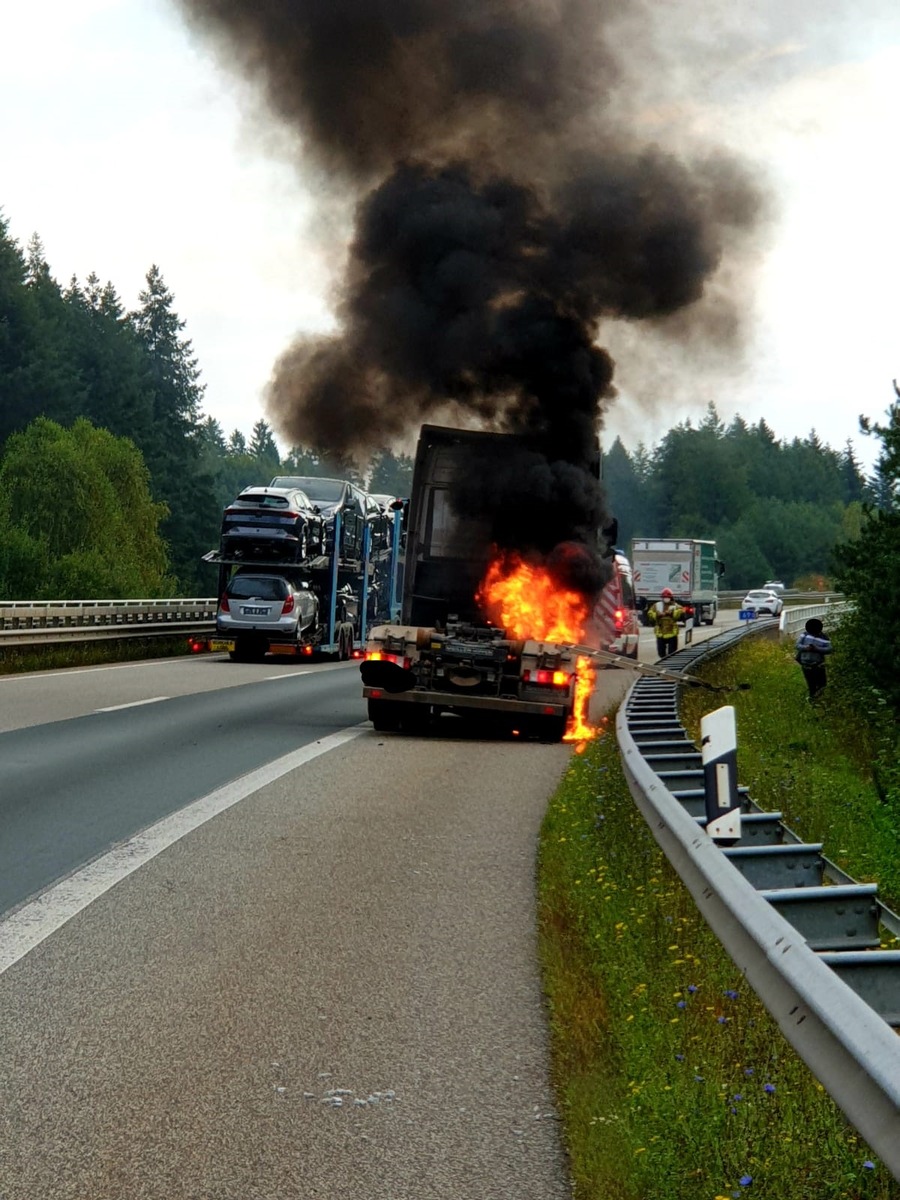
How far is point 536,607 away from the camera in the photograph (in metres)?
18.4

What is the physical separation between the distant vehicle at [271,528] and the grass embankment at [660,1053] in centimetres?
2437

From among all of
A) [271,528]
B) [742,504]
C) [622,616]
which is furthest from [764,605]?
[742,504]

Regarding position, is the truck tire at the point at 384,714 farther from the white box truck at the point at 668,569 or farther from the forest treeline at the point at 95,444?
the white box truck at the point at 668,569

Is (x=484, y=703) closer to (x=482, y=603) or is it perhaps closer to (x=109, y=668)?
(x=482, y=603)

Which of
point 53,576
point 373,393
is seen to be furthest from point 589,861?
point 53,576

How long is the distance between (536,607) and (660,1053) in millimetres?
13364

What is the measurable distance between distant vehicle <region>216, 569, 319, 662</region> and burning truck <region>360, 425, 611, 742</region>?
14488 millimetres

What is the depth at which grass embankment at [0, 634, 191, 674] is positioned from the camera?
95.2 feet

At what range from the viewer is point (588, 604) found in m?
18.8

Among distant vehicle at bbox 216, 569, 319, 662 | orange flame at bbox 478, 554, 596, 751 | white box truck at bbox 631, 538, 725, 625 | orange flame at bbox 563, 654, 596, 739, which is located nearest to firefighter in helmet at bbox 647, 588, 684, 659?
distant vehicle at bbox 216, 569, 319, 662

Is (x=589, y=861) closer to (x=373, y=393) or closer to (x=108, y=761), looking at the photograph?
(x=108, y=761)

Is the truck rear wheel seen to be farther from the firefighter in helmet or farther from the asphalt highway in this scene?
the firefighter in helmet

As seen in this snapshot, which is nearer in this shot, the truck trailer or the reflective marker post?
the reflective marker post

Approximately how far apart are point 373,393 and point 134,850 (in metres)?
16.2
